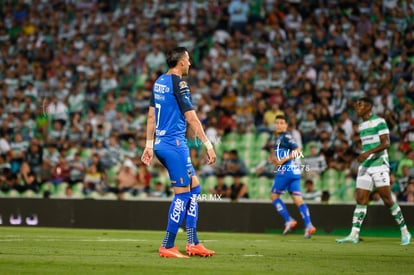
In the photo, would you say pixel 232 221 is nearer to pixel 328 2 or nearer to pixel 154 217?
pixel 154 217

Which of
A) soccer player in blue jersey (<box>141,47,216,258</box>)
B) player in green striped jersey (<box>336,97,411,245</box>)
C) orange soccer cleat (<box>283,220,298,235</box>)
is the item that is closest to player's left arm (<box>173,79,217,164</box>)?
soccer player in blue jersey (<box>141,47,216,258</box>)

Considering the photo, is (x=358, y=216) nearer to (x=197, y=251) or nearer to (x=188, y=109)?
(x=197, y=251)

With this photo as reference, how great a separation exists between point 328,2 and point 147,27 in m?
6.37

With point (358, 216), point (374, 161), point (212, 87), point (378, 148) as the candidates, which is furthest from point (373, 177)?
point (212, 87)

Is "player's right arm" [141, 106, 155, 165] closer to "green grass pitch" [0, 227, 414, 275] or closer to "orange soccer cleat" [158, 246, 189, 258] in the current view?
"orange soccer cleat" [158, 246, 189, 258]

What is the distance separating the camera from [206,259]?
1080 centimetres

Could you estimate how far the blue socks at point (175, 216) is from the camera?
11.0 meters

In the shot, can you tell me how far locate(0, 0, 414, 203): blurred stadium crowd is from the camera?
71.6 ft

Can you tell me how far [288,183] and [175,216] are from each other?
7.58 m

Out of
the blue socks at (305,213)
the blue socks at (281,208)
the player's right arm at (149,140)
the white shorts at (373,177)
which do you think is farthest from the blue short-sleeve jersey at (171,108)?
the blue socks at (281,208)

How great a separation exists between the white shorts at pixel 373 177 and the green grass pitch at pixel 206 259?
1.09 meters

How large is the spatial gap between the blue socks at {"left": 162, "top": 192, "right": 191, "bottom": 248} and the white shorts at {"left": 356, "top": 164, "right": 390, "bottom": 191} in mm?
5026

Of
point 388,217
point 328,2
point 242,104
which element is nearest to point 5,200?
point 242,104

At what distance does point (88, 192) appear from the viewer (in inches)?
Result: 901
